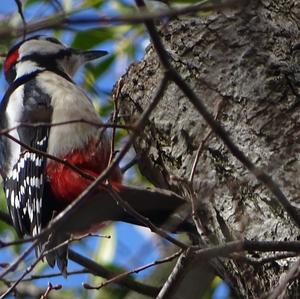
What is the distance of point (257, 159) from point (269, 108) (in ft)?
0.52

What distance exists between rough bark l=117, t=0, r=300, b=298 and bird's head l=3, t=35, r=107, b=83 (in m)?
0.69

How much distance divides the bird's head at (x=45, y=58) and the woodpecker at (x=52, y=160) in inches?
6.1

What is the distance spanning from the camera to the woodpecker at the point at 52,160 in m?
2.39

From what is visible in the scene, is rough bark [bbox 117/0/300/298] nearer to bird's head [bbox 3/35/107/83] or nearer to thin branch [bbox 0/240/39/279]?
thin branch [bbox 0/240/39/279]

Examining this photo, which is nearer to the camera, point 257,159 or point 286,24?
point 257,159

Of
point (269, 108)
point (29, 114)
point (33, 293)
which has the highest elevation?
point (29, 114)

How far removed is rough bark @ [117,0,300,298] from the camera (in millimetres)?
1907

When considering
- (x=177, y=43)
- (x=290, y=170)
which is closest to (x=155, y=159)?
(x=177, y=43)

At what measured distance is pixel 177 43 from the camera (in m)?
2.28

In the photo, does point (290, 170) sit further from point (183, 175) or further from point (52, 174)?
point (52, 174)

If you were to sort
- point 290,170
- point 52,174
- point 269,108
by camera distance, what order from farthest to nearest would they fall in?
1. point 52,174
2. point 269,108
3. point 290,170

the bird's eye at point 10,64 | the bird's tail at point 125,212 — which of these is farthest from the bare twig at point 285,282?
the bird's eye at point 10,64

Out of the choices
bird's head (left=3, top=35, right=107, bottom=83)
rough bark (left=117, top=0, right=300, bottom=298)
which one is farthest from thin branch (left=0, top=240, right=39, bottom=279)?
bird's head (left=3, top=35, right=107, bottom=83)

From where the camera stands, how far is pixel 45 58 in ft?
10.1
